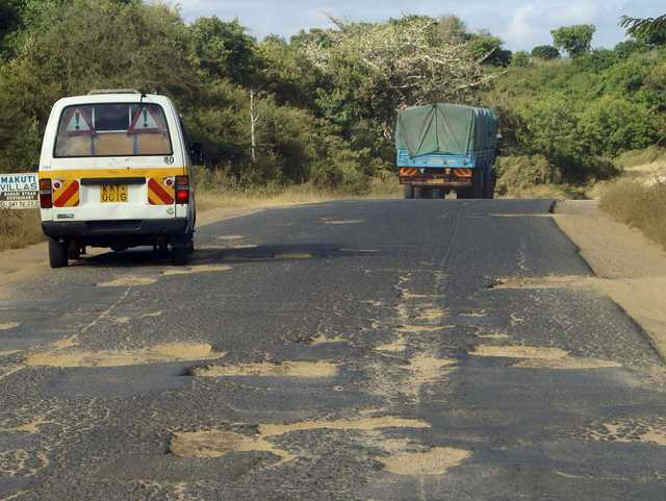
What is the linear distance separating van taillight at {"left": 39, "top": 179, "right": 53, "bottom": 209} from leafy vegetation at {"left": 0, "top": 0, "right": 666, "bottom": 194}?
15327 mm

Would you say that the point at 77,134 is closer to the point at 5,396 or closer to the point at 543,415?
the point at 5,396

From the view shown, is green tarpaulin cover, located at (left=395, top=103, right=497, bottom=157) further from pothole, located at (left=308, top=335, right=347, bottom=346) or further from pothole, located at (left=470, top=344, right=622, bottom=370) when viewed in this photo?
pothole, located at (left=470, top=344, right=622, bottom=370)

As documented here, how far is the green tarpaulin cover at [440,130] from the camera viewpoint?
36719 mm

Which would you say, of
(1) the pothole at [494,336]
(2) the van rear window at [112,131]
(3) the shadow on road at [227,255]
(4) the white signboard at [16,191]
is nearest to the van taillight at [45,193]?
(2) the van rear window at [112,131]

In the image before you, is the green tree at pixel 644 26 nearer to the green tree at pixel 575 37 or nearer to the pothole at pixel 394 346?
the pothole at pixel 394 346

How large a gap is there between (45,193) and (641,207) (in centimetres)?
1193

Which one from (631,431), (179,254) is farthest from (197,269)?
(631,431)

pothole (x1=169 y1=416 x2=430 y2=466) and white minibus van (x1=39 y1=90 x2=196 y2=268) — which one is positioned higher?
white minibus van (x1=39 y1=90 x2=196 y2=268)

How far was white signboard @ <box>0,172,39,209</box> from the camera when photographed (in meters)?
16.6

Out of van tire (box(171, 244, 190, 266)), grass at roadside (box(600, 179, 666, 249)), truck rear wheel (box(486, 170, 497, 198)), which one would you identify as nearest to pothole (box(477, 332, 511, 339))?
van tire (box(171, 244, 190, 266))

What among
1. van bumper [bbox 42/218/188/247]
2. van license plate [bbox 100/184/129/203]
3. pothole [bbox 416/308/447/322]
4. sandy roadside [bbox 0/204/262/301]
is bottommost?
sandy roadside [bbox 0/204/262/301]

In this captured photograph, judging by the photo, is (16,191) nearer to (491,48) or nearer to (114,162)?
(114,162)

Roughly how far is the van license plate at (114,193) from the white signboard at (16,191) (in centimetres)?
368

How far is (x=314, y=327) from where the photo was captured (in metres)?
9.15
